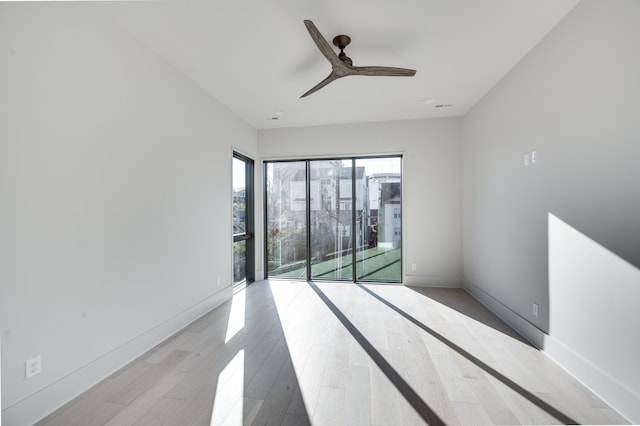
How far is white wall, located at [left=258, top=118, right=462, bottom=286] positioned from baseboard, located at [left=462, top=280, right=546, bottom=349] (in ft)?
2.00

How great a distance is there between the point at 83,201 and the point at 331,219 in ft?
11.1

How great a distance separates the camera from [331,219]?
15.3 feet

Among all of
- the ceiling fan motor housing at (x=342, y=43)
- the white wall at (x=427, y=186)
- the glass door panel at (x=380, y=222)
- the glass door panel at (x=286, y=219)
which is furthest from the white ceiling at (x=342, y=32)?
the glass door panel at (x=286, y=219)

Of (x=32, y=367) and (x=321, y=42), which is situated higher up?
(x=321, y=42)

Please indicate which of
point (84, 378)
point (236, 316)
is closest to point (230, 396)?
point (84, 378)

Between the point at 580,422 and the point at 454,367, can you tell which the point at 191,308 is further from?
the point at 580,422

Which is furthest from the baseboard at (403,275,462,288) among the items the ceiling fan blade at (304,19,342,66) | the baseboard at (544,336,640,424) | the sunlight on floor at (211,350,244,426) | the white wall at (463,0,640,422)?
the ceiling fan blade at (304,19,342,66)

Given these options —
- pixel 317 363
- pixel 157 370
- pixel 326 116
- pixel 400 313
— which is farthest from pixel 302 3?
pixel 400 313

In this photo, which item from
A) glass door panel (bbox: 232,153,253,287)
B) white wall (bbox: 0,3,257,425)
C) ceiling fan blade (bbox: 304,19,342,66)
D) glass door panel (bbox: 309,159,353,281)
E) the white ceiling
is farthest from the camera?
glass door panel (bbox: 309,159,353,281)

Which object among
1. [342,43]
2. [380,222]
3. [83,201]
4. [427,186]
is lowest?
[380,222]

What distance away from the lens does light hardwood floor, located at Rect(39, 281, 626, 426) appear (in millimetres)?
1610

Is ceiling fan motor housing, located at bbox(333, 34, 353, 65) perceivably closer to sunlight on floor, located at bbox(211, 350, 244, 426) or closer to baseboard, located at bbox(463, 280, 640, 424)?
sunlight on floor, located at bbox(211, 350, 244, 426)

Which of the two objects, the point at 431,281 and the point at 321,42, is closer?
the point at 321,42

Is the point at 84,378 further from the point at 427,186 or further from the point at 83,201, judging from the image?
Result: the point at 427,186
